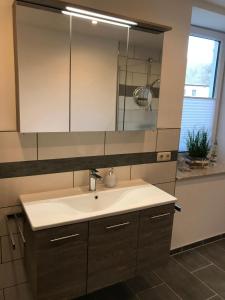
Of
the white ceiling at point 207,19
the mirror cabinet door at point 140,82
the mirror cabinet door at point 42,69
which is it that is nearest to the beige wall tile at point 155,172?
the mirror cabinet door at point 140,82

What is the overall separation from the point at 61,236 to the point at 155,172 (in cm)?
102

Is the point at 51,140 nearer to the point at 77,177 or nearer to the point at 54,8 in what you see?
the point at 77,177

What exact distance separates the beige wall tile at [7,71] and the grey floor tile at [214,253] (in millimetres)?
2138

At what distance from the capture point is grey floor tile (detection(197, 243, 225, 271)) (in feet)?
7.89

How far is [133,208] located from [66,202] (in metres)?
0.41

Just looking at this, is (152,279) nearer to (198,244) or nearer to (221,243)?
(198,244)

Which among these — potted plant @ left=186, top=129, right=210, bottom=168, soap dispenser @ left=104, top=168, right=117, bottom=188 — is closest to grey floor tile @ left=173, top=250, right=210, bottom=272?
potted plant @ left=186, top=129, right=210, bottom=168

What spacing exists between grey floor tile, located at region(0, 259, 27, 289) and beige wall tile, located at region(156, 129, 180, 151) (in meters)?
1.30

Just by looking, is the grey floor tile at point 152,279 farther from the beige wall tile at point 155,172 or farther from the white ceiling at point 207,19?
the white ceiling at point 207,19

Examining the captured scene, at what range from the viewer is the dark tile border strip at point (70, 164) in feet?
5.08

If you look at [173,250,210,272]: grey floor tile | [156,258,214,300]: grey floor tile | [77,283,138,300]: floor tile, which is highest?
[173,250,210,272]: grey floor tile

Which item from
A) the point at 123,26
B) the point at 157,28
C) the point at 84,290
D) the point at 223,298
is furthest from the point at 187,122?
the point at 84,290

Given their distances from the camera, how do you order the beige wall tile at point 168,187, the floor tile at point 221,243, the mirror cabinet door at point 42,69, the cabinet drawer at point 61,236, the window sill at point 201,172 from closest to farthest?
the cabinet drawer at point 61,236 < the mirror cabinet door at point 42,69 < the beige wall tile at point 168,187 < the window sill at point 201,172 < the floor tile at point 221,243

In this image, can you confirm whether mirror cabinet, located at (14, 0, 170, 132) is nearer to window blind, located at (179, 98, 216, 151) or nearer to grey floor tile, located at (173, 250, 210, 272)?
window blind, located at (179, 98, 216, 151)
